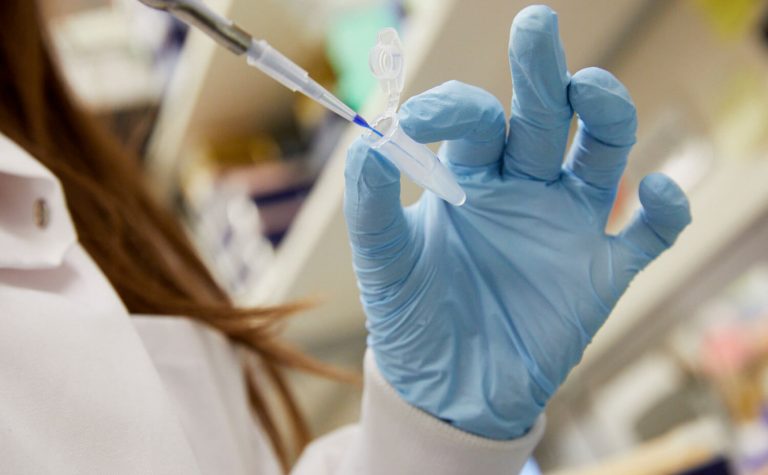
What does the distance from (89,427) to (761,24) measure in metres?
1.17

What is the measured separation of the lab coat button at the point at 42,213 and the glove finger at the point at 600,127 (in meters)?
0.46

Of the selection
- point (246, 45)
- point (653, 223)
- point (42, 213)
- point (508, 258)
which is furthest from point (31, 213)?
point (653, 223)

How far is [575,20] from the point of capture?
1.25m

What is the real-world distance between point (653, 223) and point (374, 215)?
0.21 m

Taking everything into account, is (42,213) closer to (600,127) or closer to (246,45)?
(246,45)

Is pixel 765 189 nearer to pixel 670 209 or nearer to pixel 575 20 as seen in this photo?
pixel 575 20

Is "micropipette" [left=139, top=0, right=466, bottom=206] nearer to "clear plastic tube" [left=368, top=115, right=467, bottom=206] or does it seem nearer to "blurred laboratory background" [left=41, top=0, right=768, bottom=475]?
"clear plastic tube" [left=368, top=115, right=467, bottom=206]

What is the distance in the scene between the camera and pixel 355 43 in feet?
5.37

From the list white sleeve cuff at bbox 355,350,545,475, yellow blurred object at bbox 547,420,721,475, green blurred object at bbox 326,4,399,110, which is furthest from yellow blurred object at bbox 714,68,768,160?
white sleeve cuff at bbox 355,350,545,475

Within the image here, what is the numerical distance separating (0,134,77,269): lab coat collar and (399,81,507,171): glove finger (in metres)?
0.36

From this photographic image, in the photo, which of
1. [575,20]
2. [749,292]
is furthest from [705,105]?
[749,292]

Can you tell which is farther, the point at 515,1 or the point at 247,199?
the point at 247,199

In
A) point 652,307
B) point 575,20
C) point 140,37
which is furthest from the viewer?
point 140,37

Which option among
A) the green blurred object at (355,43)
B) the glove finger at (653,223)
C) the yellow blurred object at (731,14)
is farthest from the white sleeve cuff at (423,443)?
the green blurred object at (355,43)
